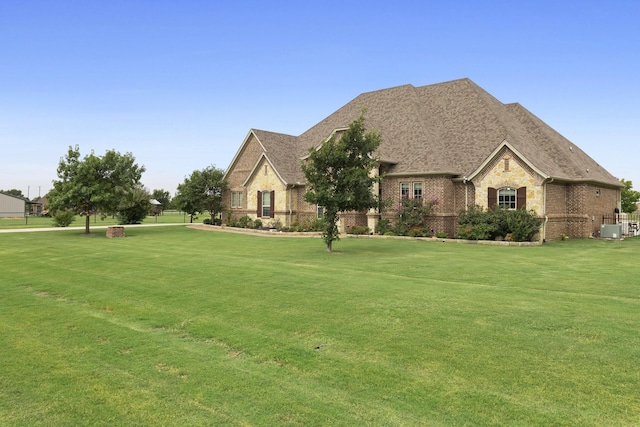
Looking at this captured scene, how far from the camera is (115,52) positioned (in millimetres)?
26406

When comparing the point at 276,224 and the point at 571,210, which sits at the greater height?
the point at 571,210

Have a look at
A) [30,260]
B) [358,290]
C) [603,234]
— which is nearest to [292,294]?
[358,290]

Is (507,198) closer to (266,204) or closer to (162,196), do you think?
(266,204)

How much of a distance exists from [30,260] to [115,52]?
561 inches

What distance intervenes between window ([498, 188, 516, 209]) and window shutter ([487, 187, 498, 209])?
23cm

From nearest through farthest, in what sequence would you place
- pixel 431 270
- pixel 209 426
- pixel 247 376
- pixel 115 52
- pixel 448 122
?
1. pixel 209 426
2. pixel 247 376
3. pixel 431 270
4. pixel 115 52
5. pixel 448 122

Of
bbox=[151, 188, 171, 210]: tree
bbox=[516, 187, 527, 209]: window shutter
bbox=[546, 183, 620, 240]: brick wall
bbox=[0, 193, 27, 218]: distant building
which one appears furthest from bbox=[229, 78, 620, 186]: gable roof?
bbox=[0, 193, 27, 218]: distant building

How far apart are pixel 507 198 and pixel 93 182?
29.5 m

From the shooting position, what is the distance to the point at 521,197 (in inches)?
1059

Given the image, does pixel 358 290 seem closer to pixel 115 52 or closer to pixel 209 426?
pixel 209 426

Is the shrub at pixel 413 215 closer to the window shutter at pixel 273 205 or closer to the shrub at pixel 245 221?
the window shutter at pixel 273 205

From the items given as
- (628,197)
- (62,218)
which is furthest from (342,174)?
(628,197)

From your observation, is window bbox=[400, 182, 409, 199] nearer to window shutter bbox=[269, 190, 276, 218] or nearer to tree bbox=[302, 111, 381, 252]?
tree bbox=[302, 111, 381, 252]

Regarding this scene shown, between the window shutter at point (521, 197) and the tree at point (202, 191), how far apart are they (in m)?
26.6
